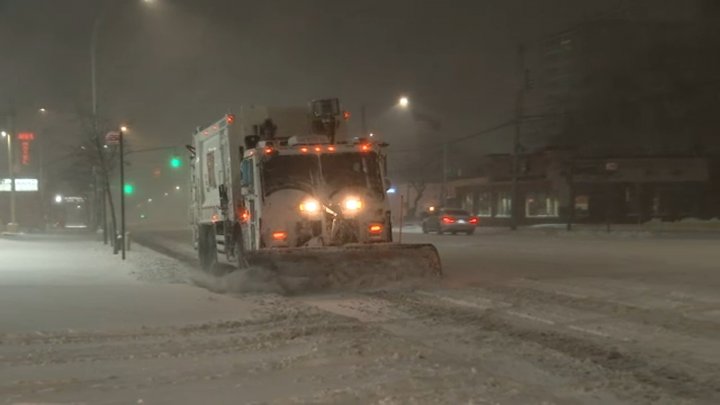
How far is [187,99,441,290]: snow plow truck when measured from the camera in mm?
13891

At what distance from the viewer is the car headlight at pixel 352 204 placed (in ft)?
47.9

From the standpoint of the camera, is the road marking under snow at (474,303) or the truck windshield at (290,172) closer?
the road marking under snow at (474,303)

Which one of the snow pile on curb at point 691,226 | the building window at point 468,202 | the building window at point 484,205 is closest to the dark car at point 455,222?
the snow pile on curb at point 691,226

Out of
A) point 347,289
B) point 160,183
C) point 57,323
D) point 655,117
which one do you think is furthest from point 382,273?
point 160,183

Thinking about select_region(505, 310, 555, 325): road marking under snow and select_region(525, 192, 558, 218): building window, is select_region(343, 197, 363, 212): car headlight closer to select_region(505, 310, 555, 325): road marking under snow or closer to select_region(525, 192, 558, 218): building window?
select_region(505, 310, 555, 325): road marking under snow

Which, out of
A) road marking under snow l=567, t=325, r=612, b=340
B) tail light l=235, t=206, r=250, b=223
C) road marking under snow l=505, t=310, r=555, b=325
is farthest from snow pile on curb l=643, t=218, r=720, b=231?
road marking under snow l=567, t=325, r=612, b=340

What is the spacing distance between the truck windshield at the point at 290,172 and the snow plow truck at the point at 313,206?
2 cm

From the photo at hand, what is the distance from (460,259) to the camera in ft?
71.1

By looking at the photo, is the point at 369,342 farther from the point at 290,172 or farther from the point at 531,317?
the point at 290,172

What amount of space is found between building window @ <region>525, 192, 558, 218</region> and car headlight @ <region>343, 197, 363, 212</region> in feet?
150

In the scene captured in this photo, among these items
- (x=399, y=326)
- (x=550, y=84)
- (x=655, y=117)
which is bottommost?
(x=399, y=326)

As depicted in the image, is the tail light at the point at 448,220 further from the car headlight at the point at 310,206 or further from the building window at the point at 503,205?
the car headlight at the point at 310,206

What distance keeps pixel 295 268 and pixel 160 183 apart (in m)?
83.3

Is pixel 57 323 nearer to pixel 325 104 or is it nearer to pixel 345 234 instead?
pixel 345 234
